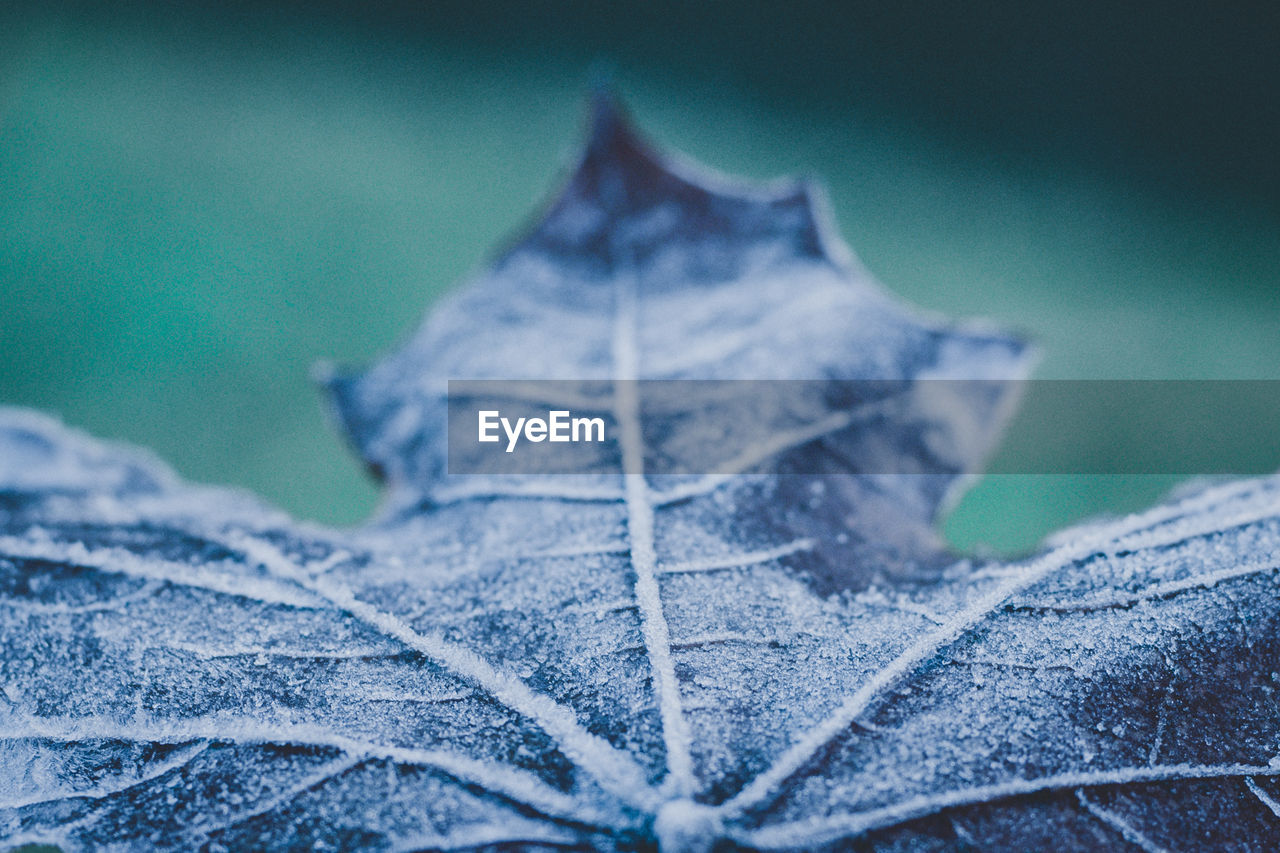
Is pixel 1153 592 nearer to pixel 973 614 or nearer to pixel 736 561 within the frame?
pixel 973 614

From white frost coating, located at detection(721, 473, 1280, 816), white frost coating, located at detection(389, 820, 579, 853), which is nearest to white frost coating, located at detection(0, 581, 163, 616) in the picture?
white frost coating, located at detection(389, 820, 579, 853)

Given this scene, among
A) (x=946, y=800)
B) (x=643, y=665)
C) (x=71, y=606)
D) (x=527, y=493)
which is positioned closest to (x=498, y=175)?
(x=527, y=493)

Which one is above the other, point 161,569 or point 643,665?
point 161,569

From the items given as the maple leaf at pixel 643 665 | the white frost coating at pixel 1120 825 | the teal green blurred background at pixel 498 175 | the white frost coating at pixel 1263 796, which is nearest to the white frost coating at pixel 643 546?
the maple leaf at pixel 643 665

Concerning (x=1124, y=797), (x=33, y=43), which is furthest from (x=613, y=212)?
(x=33, y=43)

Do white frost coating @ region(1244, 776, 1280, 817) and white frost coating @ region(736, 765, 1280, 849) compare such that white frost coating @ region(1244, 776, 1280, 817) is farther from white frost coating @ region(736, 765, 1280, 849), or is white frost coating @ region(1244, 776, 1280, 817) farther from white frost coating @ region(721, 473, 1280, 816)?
white frost coating @ region(721, 473, 1280, 816)

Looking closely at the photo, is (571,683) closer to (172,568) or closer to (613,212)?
(172,568)
